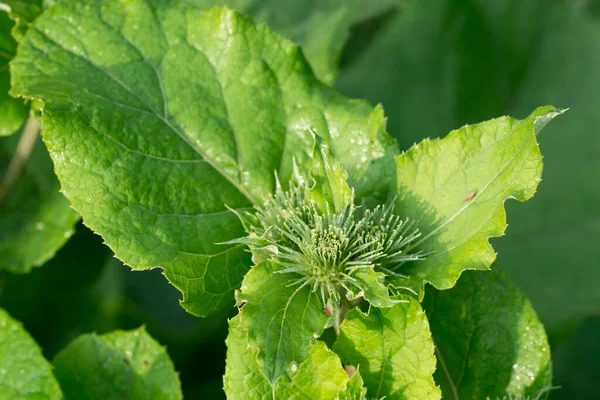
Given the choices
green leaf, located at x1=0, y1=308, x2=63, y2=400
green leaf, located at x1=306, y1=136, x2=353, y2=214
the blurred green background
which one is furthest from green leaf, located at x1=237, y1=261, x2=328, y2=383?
the blurred green background

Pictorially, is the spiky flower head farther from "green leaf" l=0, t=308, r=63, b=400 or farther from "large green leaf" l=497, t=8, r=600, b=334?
"large green leaf" l=497, t=8, r=600, b=334

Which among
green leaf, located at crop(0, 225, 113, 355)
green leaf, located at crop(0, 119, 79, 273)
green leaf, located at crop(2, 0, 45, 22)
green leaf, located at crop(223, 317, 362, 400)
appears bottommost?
green leaf, located at crop(0, 225, 113, 355)

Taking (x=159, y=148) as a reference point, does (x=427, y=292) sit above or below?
below

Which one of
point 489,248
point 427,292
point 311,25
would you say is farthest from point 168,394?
point 311,25

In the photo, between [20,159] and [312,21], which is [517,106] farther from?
[20,159]

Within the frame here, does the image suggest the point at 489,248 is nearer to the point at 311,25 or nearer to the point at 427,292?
the point at 427,292

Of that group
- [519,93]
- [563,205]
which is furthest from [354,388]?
[519,93]
